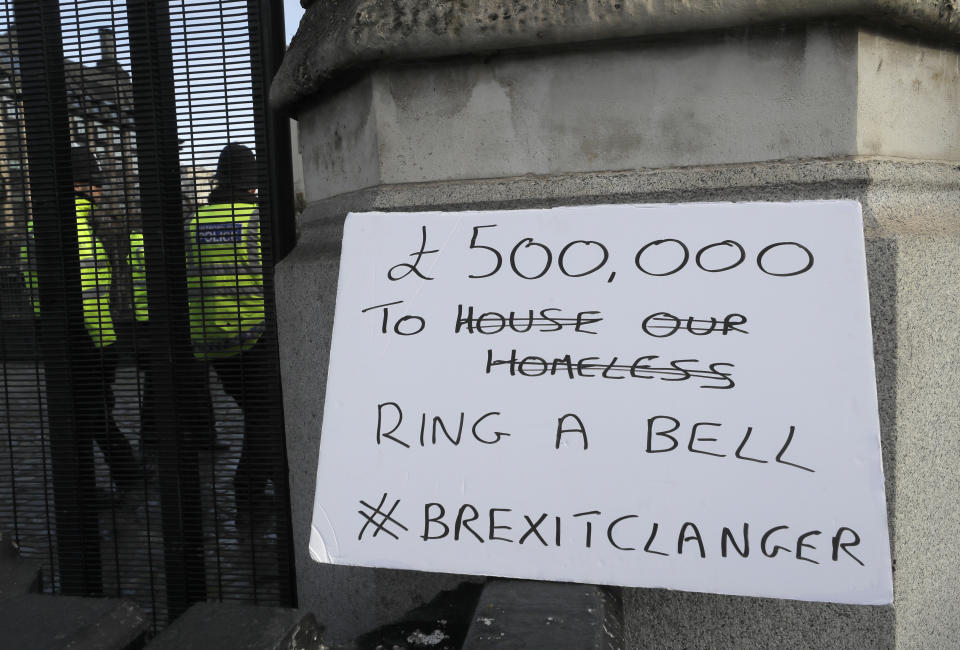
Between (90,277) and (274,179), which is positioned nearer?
(274,179)

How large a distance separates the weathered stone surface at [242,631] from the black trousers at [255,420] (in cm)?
145

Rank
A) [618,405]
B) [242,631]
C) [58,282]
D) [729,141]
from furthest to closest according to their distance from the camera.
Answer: [58,282]
[729,141]
[618,405]
[242,631]

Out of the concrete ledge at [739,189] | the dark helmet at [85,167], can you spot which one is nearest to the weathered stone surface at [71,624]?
the concrete ledge at [739,189]

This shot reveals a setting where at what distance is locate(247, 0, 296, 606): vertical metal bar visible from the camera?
257cm

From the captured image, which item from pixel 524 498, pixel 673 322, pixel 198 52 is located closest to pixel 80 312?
pixel 198 52

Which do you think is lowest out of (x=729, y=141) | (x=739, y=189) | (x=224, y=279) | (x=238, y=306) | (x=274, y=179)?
(x=238, y=306)

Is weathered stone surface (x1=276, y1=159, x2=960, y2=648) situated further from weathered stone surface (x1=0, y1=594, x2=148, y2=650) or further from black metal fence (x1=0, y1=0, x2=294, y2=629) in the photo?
black metal fence (x1=0, y1=0, x2=294, y2=629)

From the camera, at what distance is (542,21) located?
5.41ft

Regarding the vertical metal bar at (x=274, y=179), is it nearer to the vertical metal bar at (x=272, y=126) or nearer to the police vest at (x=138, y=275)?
the vertical metal bar at (x=272, y=126)

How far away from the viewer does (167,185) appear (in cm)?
270

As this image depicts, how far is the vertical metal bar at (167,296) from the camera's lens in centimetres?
263

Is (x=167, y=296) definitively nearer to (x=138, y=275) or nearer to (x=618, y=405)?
(x=138, y=275)

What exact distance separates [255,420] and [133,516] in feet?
2.17

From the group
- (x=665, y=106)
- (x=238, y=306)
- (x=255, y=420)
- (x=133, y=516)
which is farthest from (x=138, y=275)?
(x=665, y=106)
